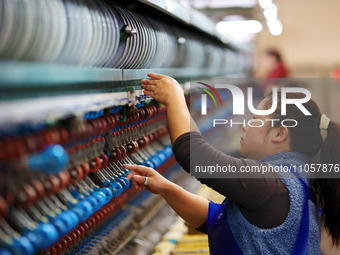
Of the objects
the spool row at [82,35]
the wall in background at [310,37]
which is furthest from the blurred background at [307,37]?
the spool row at [82,35]

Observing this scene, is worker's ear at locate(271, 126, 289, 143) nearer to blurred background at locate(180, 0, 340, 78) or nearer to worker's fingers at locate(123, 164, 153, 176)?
worker's fingers at locate(123, 164, 153, 176)

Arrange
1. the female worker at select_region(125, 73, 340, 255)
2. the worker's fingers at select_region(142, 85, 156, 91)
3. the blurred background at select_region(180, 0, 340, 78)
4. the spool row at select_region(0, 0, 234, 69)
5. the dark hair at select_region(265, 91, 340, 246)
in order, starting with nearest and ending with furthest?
the spool row at select_region(0, 0, 234, 69)
the female worker at select_region(125, 73, 340, 255)
the worker's fingers at select_region(142, 85, 156, 91)
the dark hair at select_region(265, 91, 340, 246)
the blurred background at select_region(180, 0, 340, 78)

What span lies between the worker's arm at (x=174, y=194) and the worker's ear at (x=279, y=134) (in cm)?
45

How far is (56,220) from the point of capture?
4.91 ft

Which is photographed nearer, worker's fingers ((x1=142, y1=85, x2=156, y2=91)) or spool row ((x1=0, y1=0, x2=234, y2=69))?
spool row ((x1=0, y1=0, x2=234, y2=69))

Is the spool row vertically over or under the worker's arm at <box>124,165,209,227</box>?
over

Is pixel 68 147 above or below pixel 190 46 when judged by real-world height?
below

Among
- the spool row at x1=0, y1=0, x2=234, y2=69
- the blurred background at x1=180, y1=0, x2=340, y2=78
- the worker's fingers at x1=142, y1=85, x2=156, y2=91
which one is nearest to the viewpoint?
the spool row at x1=0, y1=0, x2=234, y2=69

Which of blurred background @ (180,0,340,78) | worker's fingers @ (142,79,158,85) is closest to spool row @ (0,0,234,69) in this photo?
worker's fingers @ (142,79,158,85)

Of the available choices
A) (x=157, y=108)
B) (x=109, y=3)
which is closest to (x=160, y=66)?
(x=157, y=108)

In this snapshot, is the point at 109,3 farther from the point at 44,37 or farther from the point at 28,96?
the point at 28,96

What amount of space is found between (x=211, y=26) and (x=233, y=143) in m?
2.11

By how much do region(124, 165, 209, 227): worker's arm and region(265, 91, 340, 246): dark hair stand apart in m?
0.51

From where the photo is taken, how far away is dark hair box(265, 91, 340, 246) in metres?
A: 2.19
